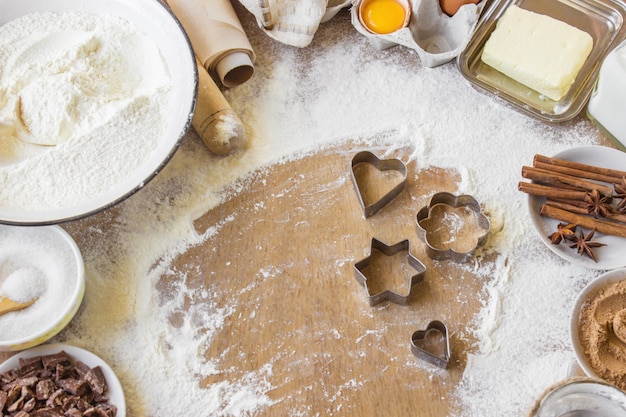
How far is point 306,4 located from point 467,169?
0.54 m

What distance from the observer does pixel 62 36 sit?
145 centimetres

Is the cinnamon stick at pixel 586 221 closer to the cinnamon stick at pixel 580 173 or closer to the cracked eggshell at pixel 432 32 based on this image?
the cinnamon stick at pixel 580 173

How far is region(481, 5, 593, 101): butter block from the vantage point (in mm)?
1427

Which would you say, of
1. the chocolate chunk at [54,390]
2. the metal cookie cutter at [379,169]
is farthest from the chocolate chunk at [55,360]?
the metal cookie cutter at [379,169]

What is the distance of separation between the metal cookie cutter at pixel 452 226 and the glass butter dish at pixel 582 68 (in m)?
0.28

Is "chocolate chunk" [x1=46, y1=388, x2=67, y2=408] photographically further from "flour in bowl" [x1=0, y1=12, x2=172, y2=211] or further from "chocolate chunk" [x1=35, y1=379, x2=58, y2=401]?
"flour in bowl" [x1=0, y1=12, x2=172, y2=211]

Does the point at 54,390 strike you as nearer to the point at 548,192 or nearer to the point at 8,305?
the point at 8,305

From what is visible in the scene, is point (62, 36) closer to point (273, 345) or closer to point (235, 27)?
point (235, 27)

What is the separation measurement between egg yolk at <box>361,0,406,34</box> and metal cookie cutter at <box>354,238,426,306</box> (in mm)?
540

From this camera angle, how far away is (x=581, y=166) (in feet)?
4.44

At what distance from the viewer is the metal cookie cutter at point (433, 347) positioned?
1.24m

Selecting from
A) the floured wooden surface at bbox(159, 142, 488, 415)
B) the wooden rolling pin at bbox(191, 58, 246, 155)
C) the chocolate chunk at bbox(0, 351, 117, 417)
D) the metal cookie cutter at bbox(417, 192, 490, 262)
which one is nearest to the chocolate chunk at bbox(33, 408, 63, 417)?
the chocolate chunk at bbox(0, 351, 117, 417)

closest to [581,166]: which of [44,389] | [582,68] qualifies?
[582,68]

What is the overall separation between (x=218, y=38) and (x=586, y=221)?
906mm
